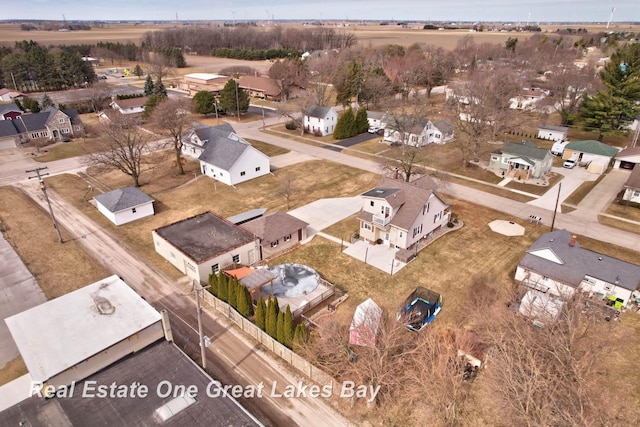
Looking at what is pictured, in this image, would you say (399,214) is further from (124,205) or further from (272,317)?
(124,205)

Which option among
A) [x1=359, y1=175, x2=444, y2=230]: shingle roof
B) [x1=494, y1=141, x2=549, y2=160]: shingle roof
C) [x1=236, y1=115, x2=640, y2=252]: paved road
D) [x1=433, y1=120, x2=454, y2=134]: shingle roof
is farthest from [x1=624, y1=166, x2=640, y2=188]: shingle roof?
[x1=433, y1=120, x2=454, y2=134]: shingle roof

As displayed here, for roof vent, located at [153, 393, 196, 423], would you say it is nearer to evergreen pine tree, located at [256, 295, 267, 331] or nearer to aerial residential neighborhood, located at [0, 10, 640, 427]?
aerial residential neighborhood, located at [0, 10, 640, 427]

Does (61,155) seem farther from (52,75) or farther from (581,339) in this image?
(581,339)

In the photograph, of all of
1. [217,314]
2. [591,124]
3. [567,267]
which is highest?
[591,124]

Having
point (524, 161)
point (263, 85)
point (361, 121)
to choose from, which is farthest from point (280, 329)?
point (263, 85)

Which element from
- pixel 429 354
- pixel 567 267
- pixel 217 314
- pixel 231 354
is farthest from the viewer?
pixel 567 267

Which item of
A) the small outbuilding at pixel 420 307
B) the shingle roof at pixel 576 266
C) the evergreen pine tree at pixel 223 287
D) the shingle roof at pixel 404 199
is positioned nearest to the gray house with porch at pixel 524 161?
the shingle roof at pixel 576 266

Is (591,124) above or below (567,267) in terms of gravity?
above

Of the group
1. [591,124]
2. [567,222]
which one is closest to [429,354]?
[567,222]
